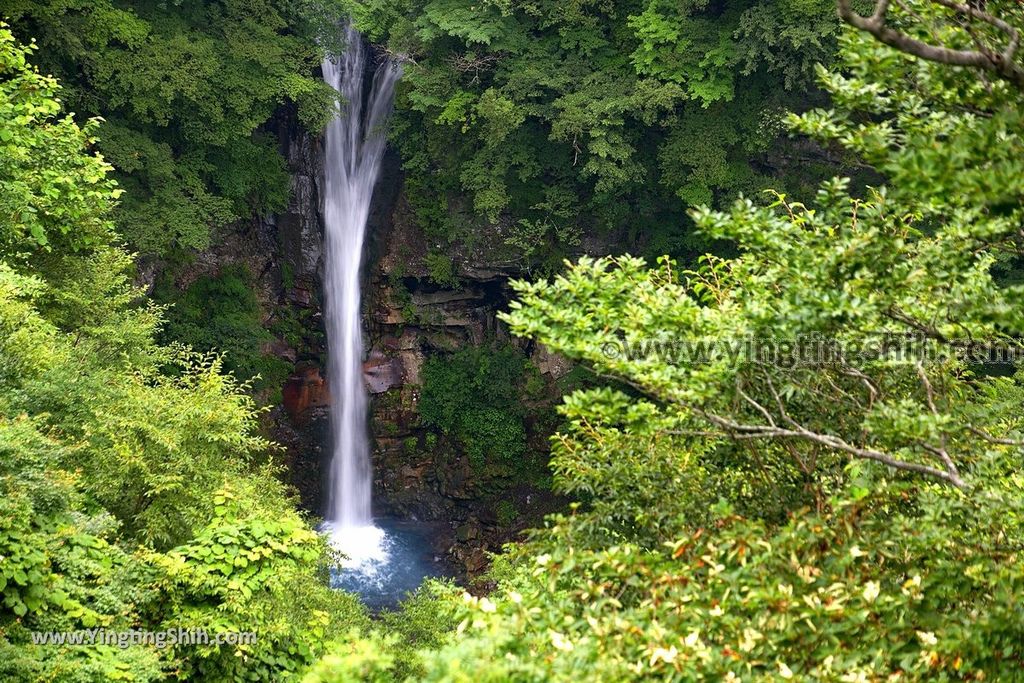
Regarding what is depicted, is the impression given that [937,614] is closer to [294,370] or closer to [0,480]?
[0,480]

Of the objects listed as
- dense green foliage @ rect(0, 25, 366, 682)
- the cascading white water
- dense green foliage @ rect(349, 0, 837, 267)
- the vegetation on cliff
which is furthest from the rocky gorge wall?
the vegetation on cliff

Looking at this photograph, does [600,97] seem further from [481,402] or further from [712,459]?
[712,459]

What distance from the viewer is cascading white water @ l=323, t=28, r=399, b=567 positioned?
61.0ft

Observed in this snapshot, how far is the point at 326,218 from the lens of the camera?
19.0 m

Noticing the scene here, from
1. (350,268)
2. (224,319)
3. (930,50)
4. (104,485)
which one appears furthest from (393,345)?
(930,50)

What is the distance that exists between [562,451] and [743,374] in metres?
1.76

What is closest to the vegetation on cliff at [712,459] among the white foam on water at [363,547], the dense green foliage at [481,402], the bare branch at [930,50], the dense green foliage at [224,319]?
the bare branch at [930,50]

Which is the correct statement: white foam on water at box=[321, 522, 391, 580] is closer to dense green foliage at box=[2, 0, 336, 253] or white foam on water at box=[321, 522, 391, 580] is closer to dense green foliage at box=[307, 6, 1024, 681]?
dense green foliage at box=[2, 0, 336, 253]

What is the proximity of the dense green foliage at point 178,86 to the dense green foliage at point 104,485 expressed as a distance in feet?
9.96

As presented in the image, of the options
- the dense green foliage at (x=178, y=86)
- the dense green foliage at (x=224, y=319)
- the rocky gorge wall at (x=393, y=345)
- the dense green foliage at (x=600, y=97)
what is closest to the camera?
the dense green foliage at (x=178, y=86)

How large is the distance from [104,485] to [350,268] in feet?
39.5

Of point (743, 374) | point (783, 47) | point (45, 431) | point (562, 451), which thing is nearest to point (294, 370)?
point (45, 431)

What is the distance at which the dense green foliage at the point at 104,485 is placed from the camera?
5.46 meters

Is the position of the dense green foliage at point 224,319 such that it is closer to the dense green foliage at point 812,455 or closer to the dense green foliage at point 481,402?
the dense green foliage at point 481,402
